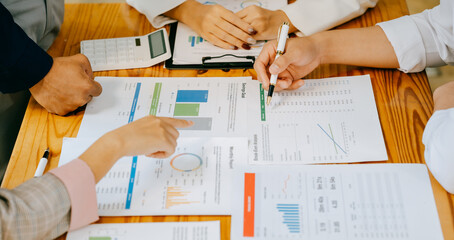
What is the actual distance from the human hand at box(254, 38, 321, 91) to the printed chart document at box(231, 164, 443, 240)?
25cm

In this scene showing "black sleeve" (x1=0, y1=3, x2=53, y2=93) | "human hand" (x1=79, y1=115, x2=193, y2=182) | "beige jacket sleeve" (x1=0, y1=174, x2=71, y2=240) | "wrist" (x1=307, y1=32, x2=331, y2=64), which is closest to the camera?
"beige jacket sleeve" (x1=0, y1=174, x2=71, y2=240)

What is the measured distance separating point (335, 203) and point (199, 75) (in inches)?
19.8

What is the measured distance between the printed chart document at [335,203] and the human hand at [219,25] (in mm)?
433

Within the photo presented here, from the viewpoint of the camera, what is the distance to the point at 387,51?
1059 millimetres

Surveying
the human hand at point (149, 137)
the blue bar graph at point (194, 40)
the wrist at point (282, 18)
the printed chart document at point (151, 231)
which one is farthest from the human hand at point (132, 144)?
the wrist at point (282, 18)

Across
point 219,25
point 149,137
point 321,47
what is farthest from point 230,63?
point 149,137

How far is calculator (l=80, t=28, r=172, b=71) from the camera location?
1.14 metres

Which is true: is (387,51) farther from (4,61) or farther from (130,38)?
(4,61)

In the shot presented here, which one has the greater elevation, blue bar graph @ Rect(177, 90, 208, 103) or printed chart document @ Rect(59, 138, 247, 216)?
blue bar graph @ Rect(177, 90, 208, 103)

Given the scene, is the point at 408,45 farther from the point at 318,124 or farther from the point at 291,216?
the point at 291,216

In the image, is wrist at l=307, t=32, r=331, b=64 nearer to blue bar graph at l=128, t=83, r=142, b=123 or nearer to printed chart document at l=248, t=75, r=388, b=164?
printed chart document at l=248, t=75, r=388, b=164

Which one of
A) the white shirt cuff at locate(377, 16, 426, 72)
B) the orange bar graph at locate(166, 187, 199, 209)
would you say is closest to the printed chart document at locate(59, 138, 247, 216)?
the orange bar graph at locate(166, 187, 199, 209)

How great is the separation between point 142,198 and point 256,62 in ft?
1.47

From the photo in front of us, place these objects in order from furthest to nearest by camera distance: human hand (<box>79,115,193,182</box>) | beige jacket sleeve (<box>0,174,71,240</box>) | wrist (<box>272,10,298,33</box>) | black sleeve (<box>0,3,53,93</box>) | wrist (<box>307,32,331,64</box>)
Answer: wrist (<box>272,10,298,33</box>) → wrist (<box>307,32,331,64</box>) → black sleeve (<box>0,3,53,93</box>) → human hand (<box>79,115,193,182</box>) → beige jacket sleeve (<box>0,174,71,240</box>)
